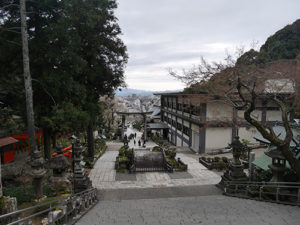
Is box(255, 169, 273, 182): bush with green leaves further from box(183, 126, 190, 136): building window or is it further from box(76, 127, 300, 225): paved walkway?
box(183, 126, 190, 136): building window

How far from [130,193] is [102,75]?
9.95 meters

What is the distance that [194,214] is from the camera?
6.85 m

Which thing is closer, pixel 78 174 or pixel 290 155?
pixel 290 155

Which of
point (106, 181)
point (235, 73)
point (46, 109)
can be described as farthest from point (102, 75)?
point (235, 73)

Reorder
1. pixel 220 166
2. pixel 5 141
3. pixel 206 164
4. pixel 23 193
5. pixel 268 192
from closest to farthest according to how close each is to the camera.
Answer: pixel 23 193, pixel 268 192, pixel 5 141, pixel 220 166, pixel 206 164

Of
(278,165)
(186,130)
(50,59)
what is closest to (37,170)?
(50,59)

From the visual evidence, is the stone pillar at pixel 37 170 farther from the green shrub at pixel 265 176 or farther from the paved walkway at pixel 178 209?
the green shrub at pixel 265 176

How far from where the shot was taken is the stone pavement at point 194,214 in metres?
6.05

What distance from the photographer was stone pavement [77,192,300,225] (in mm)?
6055

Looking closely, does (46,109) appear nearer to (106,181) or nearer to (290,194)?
(106,181)

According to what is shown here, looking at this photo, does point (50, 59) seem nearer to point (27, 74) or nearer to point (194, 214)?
point (27, 74)

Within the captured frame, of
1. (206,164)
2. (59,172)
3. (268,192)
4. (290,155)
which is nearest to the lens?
(290,155)

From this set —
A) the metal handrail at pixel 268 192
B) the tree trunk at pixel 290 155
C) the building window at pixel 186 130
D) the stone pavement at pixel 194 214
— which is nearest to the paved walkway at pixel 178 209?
the stone pavement at pixel 194 214

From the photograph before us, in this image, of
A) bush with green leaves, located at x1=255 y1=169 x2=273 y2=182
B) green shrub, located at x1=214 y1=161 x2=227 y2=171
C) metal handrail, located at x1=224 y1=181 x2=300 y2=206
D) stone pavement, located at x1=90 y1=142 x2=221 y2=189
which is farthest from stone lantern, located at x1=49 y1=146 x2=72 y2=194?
green shrub, located at x1=214 y1=161 x2=227 y2=171
